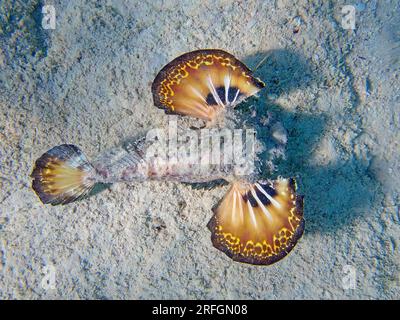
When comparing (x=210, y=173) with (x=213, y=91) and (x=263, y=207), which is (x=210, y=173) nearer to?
(x=263, y=207)

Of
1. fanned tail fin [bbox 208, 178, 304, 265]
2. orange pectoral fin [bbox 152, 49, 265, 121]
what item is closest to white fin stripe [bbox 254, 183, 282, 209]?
fanned tail fin [bbox 208, 178, 304, 265]

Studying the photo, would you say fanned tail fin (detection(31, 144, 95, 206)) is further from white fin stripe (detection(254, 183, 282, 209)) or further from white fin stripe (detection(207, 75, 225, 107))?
white fin stripe (detection(254, 183, 282, 209))

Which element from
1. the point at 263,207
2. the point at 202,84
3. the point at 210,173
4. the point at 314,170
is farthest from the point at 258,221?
the point at 202,84

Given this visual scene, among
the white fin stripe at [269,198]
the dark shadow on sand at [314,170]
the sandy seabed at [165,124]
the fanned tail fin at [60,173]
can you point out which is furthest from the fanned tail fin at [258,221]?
the fanned tail fin at [60,173]

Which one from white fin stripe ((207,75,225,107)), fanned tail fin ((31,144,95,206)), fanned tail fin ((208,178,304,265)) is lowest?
fanned tail fin ((208,178,304,265))

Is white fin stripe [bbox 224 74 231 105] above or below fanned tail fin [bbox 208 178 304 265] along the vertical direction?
above

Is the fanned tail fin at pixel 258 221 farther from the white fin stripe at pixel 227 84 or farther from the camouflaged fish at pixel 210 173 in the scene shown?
the white fin stripe at pixel 227 84
